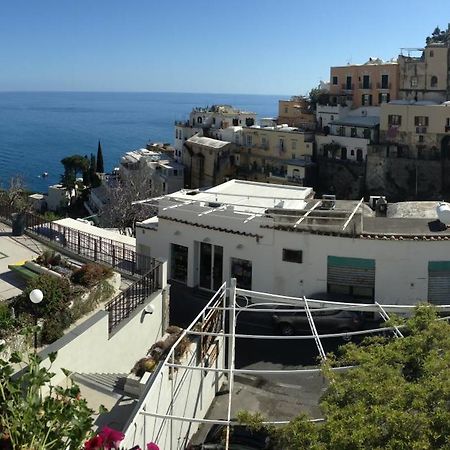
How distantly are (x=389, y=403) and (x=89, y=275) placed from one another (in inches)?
319

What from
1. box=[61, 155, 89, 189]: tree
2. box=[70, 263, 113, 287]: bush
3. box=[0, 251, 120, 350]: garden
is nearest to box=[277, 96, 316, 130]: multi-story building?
box=[61, 155, 89, 189]: tree

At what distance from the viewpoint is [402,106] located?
2441 inches

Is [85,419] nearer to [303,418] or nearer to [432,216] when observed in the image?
[303,418]

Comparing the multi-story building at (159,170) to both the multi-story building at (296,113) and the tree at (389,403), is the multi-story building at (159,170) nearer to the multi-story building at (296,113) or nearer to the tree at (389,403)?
the multi-story building at (296,113)

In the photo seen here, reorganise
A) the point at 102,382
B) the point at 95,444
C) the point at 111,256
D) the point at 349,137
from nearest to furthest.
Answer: the point at 95,444, the point at 102,382, the point at 111,256, the point at 349,137

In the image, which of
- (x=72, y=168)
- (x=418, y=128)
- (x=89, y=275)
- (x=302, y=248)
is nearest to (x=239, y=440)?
(x=89, y=275)

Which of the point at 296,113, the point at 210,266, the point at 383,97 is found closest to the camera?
the point at 210,266

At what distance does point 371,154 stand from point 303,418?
58927mm

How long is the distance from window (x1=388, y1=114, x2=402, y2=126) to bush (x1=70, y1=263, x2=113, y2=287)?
5443cm

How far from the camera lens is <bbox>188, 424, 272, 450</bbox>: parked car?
11.7m

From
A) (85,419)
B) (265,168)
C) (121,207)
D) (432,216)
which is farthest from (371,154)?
(85,419)

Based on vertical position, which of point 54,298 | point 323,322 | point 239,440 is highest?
point 54,298

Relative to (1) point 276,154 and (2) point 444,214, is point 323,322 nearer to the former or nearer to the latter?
(2) point 444,214

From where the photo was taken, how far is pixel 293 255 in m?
22.3
